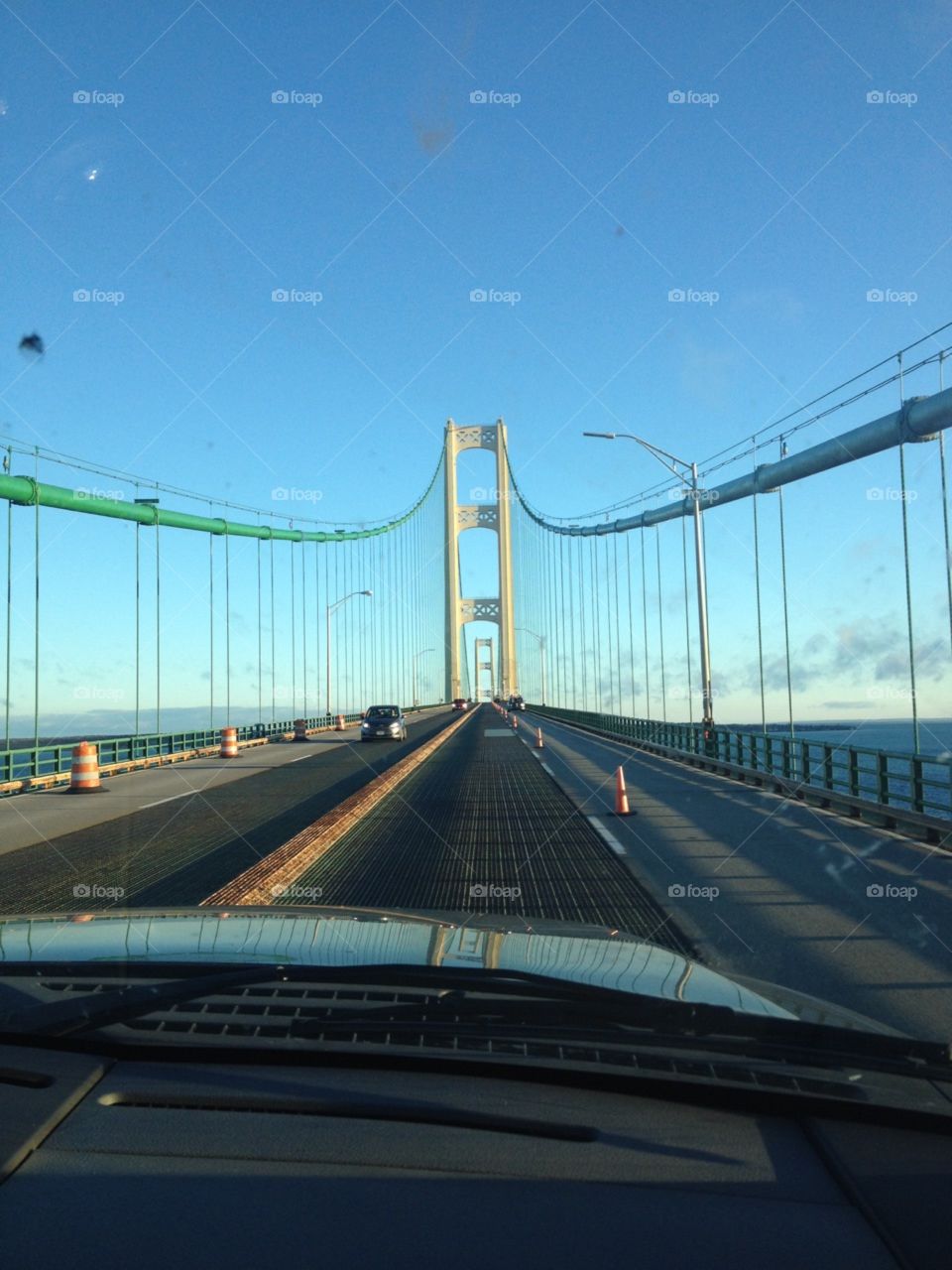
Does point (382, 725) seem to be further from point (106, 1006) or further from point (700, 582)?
point (106, 1006)

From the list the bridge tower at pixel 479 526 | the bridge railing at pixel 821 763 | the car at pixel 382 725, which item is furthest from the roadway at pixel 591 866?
the bridge tower at pixel 479 526

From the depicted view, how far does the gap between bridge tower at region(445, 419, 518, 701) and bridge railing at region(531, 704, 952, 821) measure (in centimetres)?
6834

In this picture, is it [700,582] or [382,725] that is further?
[382,725]

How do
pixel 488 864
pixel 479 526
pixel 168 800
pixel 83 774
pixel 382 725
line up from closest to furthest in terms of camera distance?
pixel 488 864 < pixel 168 800 < pixel 83 774 < pixel 382 725 < pixel 479 526

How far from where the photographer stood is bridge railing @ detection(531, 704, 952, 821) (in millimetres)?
13875

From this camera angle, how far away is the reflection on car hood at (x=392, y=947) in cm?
321

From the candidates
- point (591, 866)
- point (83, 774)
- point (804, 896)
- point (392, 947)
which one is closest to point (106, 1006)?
point (392, 947)

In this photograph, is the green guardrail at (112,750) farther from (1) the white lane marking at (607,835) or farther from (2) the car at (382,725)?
A: (1) the white lane marking at (607,835)

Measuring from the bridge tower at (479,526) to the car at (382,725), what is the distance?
57.2 m

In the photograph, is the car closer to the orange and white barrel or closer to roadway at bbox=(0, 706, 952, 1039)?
the orange and white barrel

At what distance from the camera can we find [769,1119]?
2326mm

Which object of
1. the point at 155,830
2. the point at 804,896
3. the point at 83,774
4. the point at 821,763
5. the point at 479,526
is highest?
the point at 479,526

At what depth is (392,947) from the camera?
373 cm

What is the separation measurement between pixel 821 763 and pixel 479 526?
311ft
